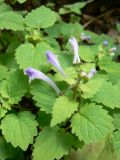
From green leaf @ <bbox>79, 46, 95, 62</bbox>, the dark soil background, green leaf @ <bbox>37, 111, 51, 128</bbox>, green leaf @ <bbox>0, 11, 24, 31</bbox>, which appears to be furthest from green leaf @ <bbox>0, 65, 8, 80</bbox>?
the dark soil background

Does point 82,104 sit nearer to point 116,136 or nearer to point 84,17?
point 116,136

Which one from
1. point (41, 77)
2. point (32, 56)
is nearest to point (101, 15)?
point (32, 56)

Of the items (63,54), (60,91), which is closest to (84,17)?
(63,54)

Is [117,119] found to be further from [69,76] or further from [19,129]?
[19,129]

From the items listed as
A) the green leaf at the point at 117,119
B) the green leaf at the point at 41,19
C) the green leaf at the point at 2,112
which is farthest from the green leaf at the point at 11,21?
the green leaf at the point at 117,119

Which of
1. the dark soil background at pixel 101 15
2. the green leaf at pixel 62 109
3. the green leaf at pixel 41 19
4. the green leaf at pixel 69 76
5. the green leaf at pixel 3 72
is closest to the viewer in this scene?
the green leaf at pixel 62 109

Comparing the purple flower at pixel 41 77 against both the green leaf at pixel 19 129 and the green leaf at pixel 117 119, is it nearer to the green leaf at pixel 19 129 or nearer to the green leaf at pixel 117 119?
the green leaf at pixel 19 129
